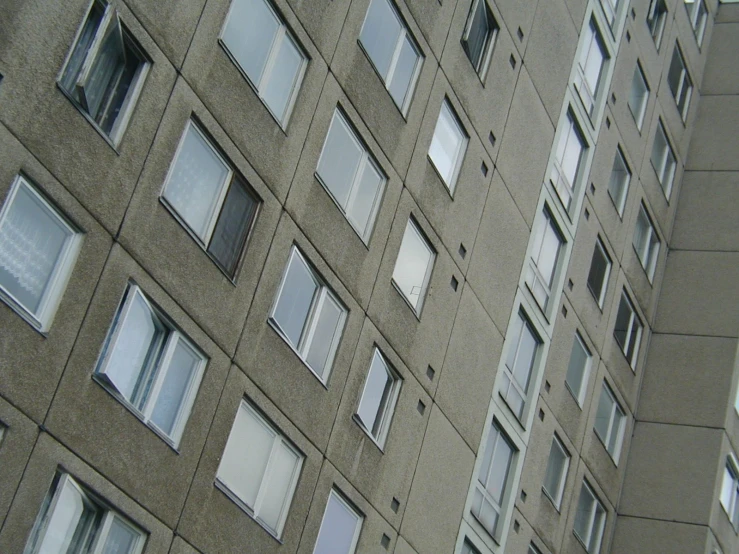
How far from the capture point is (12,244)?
13.6 meters

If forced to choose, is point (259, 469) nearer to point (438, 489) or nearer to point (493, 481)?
point (438, 489)

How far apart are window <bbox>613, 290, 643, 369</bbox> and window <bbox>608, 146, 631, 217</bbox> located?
223 centimetres

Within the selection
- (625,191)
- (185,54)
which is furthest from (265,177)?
(625,191)

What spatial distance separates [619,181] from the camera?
33.1 metres

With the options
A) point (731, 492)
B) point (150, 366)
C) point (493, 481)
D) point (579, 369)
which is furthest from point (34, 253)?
point (731, 492)

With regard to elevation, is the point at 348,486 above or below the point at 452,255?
below

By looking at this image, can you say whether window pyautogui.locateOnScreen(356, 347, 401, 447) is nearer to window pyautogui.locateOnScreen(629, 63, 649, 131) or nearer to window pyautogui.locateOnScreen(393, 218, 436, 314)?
window pyautogui.locateOnScreen(393, 218, 436, 314)

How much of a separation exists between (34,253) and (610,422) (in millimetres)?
20843

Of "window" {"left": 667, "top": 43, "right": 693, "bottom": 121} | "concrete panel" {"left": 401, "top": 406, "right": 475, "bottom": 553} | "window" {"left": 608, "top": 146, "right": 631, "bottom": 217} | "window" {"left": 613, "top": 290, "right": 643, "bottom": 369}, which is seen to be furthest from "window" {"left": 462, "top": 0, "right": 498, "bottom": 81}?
"window" {"left": 667, "top": 43, "right": 693, "bottom": 121}

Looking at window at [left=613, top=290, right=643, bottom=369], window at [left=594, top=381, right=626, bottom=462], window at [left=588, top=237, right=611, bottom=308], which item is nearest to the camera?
window at [left=588, top=237, right=611, bottom=308]

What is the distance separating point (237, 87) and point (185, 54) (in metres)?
1.36

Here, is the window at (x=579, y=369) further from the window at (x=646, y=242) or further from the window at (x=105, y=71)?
the window at (x=105, y=71)

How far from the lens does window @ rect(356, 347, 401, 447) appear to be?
67.9 feet

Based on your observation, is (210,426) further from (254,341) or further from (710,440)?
(710,440)
